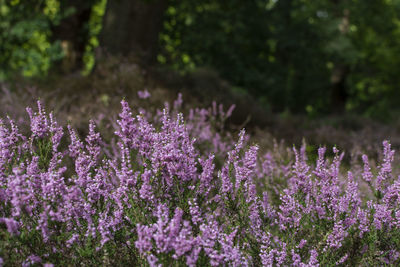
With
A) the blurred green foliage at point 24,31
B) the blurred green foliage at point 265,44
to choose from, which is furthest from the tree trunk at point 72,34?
the blurred green foliage at point 265,44

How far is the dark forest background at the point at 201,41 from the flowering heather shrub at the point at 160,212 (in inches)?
240

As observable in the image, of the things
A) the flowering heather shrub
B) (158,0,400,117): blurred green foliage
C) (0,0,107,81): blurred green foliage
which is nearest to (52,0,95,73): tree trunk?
(0,0,107,81): blurred green foliage

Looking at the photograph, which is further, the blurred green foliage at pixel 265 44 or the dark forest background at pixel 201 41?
the blurred green foliage at pixel 265 44

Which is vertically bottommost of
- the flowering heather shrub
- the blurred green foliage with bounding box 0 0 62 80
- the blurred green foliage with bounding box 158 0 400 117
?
the flowering heather shrub

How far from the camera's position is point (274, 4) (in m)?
13.5

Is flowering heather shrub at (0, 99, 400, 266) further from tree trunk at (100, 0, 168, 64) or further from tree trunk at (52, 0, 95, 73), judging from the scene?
tree trunk at (52, 0, 95, 73)

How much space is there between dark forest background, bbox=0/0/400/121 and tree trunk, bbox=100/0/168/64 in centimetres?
2

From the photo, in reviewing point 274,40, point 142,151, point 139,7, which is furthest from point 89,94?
point 274,40

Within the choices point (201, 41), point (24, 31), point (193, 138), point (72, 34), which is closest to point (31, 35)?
point (24, 31)

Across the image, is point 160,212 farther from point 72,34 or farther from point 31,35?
point 72,34

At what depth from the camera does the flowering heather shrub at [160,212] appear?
2125 millimetres

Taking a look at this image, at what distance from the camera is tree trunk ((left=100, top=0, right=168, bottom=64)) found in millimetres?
9609

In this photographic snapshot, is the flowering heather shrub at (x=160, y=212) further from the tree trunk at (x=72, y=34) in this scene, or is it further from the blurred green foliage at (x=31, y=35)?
the tree trunk at (x=72, y=34)

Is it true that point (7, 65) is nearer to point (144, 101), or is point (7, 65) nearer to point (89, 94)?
point (89, 94)
